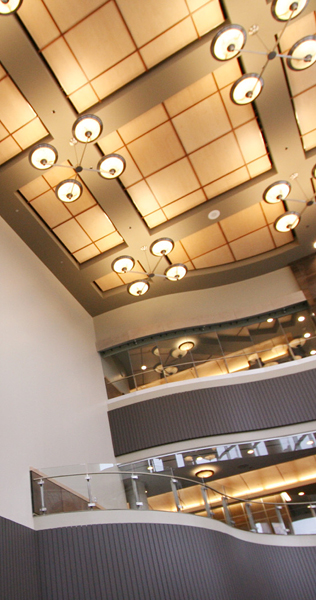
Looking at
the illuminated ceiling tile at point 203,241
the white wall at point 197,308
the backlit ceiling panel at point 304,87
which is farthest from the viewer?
the white wall at point 197,308

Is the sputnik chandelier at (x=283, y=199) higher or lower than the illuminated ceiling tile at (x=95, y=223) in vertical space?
lower

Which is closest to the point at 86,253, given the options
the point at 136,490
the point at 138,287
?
the point at 138,287

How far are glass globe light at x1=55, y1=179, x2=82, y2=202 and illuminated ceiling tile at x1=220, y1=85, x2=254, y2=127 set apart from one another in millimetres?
4780

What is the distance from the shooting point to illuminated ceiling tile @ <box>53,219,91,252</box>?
16.0m

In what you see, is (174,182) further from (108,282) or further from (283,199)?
(108,282)

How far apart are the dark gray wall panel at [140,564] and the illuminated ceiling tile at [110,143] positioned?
390 inches

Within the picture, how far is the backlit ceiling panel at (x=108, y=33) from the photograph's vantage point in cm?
1146

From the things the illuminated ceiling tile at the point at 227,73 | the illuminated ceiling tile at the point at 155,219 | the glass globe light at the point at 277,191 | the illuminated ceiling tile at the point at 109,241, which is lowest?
the glass globe light at the point at 277,191

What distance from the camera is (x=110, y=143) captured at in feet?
45.7

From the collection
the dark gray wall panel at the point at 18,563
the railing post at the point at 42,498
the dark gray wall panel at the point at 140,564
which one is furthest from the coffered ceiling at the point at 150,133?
the dark gray wall panel at the point at 140,564

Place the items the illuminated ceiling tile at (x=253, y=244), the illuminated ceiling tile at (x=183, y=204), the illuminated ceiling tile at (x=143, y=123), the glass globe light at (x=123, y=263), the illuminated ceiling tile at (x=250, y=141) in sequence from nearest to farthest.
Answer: the illuminated ceiling tile at (x=143, y=123) < the illuminated ceiling tile at (x=250, y=141) < the glass globe light at (x=123, y=263) < the illuminated ceiling tile at (x=183, y=204) < the illuminated ceiling tile at (x=253, y=244)

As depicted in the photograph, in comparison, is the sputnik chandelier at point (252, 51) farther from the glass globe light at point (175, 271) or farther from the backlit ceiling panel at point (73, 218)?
the backlit ceiling panel at point (73, 218)

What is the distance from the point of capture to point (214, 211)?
1623 cm

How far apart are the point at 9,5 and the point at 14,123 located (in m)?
3.67
